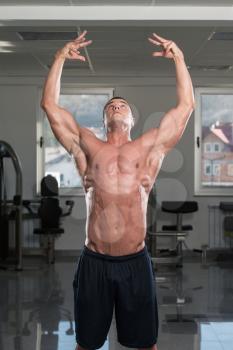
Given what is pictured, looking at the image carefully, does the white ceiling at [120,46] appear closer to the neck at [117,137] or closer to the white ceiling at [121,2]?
the white ceiling at [121,2]

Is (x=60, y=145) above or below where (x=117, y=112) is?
above

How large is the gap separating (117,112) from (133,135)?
4551 millimetres

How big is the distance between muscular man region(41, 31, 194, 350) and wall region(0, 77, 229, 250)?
451cm

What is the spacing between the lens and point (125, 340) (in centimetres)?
211

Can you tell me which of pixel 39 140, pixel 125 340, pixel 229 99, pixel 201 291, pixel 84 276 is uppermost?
pixel 229 99

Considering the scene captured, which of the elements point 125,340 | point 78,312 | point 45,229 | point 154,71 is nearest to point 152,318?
point 125,340

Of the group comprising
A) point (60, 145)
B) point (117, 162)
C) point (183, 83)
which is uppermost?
point (60, 145)

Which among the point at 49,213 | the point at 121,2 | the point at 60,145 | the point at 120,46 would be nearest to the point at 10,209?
the point at 49,213

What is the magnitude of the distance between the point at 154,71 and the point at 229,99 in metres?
1.10

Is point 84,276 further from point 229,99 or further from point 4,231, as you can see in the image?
point 229,99

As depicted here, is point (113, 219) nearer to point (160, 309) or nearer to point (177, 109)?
point (177, 109)

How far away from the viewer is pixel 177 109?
6.89 ft

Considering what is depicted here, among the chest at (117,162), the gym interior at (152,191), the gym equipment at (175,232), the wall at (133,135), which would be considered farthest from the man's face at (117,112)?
the wall at (133,135)

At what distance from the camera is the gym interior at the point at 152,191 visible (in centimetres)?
447
